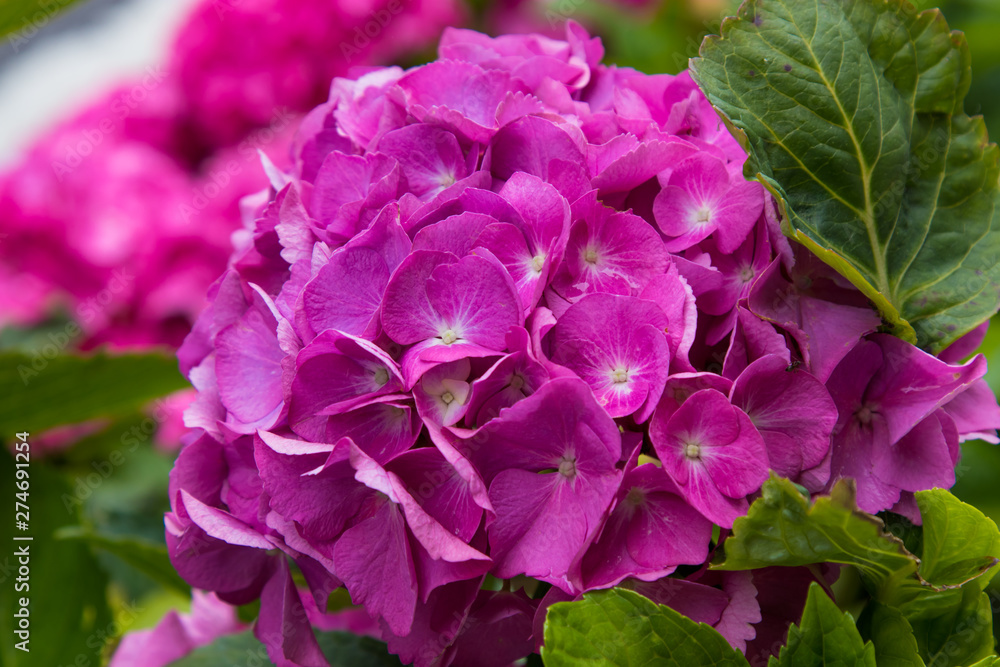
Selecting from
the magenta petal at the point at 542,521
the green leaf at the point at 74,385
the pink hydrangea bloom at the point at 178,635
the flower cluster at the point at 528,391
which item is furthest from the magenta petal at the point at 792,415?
the green leaf at the point at 74,385

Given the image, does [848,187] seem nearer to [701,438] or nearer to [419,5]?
[701,438]

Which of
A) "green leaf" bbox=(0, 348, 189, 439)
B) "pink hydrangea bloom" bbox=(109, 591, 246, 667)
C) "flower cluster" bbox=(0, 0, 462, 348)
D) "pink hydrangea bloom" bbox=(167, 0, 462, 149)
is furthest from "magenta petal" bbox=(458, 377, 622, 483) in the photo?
"pink hydrangea bloom" bbox=(167, 0, 462, 149)

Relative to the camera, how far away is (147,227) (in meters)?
1.44

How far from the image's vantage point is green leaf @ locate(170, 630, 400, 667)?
686 mm

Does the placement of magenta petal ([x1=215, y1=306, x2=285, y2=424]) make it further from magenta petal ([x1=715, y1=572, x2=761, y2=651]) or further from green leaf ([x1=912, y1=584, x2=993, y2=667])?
green leaf ([x1=912, y1=584, x2=993, y2=667])

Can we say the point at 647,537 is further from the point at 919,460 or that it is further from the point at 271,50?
the point at 271,50

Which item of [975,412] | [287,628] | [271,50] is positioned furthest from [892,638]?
[271,50]

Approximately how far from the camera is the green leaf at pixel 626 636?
48 centimetres

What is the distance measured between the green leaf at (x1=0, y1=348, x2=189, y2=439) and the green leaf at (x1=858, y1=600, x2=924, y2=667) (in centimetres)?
66

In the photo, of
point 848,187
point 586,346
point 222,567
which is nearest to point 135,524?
point 222,567

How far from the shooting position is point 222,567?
59 cm

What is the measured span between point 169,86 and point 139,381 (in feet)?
3.34

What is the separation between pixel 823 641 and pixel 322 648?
37 cm

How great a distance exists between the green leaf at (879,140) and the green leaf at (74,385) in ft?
2.01
